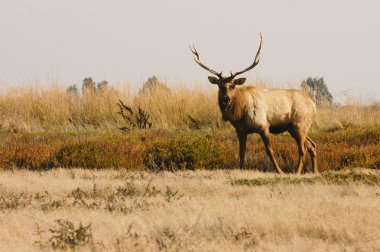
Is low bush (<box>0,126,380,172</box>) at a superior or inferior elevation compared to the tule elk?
inferior

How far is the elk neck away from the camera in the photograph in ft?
38.3

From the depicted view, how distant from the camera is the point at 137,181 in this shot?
33.5 feet

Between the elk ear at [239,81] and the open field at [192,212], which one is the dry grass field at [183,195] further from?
the elk ear at [239,81]

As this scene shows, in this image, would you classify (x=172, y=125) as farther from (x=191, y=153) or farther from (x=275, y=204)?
(x=275, y=204)

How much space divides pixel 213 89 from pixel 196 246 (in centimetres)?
1573

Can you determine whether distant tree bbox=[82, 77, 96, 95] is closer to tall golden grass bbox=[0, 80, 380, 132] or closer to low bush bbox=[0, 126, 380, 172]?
tall golden grass bbox=[0, 80, 380, 132]

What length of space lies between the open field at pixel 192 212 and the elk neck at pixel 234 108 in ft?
3.69

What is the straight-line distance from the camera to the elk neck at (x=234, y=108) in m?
11.7

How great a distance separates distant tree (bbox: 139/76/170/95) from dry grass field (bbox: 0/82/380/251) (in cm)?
313

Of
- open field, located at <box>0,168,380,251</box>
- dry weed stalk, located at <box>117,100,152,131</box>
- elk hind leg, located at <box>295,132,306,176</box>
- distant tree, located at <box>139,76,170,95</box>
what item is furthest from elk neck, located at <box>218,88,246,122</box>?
distant tree, located at <box>139,76,170,95</box>

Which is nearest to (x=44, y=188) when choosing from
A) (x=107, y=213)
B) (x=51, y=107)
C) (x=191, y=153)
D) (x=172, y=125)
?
(x=107, y=213)

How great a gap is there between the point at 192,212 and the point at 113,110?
13182 mm

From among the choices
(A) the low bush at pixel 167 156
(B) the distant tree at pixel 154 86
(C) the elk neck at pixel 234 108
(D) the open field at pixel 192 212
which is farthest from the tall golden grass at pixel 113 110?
(D) the open field at pixel 192 212

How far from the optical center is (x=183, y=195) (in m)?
8.73
